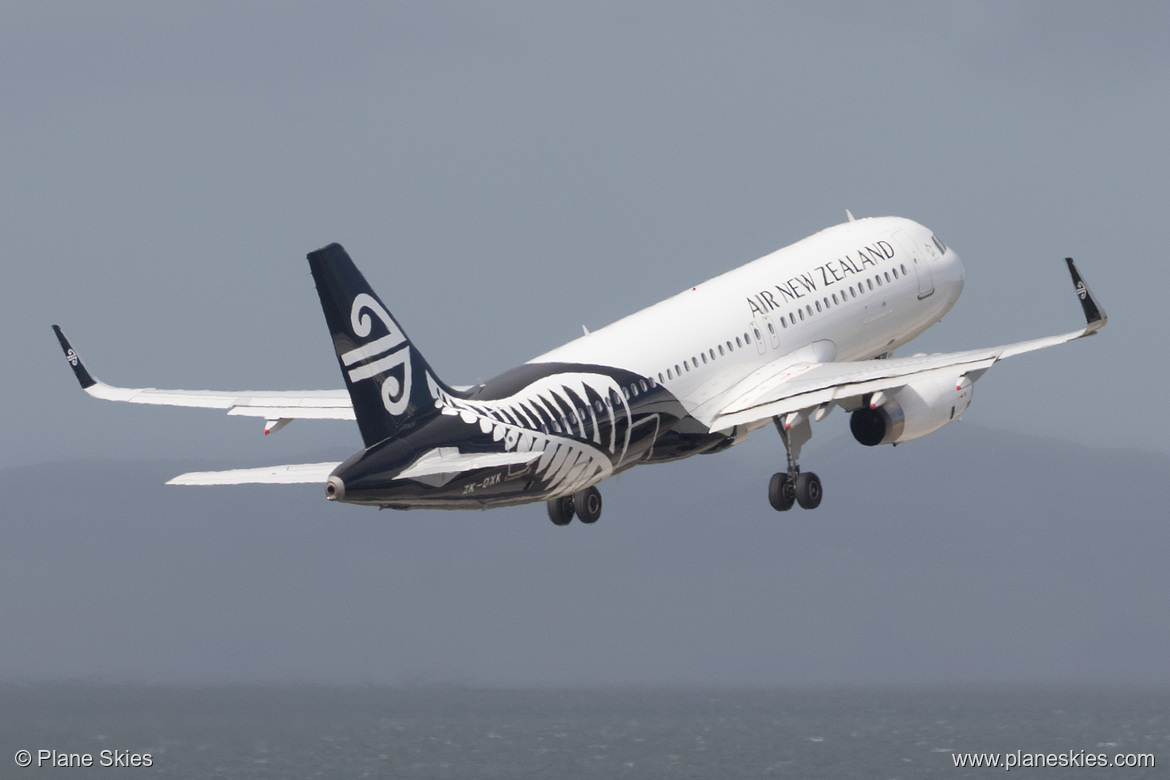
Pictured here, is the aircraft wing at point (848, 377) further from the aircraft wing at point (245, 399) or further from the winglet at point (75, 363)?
the winglet at point (75, 363)

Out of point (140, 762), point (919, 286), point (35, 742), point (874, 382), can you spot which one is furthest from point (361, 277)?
point (140, 762)

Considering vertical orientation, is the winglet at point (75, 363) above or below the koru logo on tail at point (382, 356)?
above

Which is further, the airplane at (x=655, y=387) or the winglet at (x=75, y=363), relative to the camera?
the winglet at (x=75, y=363)

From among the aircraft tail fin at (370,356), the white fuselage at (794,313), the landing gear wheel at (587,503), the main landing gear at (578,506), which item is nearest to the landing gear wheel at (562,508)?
the main landing gear at (578,506)

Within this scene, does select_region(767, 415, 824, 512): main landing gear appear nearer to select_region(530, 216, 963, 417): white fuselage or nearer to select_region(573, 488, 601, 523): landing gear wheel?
select_region(530, 216, 963, 417): white fuselage

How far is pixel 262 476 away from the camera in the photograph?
4341 centimetres

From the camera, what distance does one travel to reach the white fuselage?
5325cm

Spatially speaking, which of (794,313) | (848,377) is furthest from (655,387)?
(794,313)

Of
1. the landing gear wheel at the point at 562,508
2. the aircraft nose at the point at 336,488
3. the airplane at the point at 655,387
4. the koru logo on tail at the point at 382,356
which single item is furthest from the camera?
the landing gear wheel at the point at 562,508

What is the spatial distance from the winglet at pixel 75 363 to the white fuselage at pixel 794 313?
564 inches

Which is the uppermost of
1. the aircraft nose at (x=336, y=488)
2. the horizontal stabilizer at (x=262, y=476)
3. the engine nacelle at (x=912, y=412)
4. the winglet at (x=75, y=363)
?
the winglet at (x=75, y=363)

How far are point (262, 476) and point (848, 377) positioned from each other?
1751 cm

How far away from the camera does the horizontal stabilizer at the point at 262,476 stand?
142ft

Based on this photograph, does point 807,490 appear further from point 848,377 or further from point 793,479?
point 848,377
